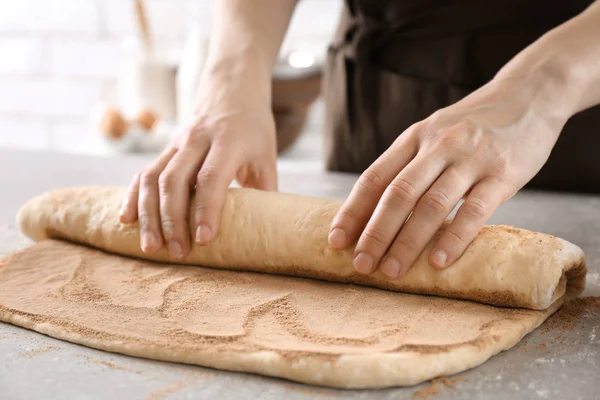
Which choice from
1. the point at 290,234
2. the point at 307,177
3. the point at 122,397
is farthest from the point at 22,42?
the point at 122,397

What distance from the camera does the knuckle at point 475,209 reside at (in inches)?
40.4

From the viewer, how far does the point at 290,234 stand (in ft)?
3.78

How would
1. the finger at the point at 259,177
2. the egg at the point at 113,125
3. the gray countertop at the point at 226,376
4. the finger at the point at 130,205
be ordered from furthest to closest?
the egg at the point at 113,125 → the finger at the point at 259,177 → the finger at the point at 130,205 → the gray countertop at the point at 226,376

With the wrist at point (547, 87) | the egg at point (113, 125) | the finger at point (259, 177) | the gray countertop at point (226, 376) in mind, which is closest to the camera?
the gray countertop at point (226, 376)

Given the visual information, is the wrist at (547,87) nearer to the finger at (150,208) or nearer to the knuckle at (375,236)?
the knuckle at (375,236)

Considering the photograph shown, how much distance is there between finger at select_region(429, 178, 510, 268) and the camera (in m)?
1.02

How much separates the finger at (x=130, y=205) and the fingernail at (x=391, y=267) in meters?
0.50

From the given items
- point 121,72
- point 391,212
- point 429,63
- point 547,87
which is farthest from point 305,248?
point 121,72

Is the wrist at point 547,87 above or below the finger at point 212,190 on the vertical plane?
above

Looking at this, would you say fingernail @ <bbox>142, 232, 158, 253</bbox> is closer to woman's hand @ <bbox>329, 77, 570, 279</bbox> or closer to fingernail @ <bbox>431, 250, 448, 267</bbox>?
woman's hand @ <bbox>329, 77, 570, 279</bbox>

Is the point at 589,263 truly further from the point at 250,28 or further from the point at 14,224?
the point at 14,224

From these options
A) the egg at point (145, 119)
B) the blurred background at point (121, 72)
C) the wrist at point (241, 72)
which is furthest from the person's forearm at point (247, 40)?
the egg at point (145, 119)

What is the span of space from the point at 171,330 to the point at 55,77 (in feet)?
11.7

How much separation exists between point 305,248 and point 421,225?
21 cm
